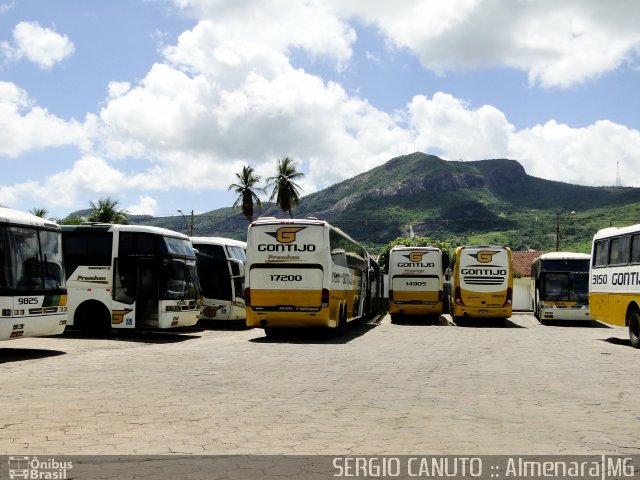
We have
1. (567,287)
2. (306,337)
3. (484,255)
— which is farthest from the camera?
(567,287)

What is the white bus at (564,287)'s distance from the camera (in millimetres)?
31844

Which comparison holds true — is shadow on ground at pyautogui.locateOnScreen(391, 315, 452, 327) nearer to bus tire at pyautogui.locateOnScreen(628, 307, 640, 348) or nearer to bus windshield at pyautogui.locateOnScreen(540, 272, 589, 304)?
bus windshield at pyautogui.locateOnScreen(540, 272, 589, 304)

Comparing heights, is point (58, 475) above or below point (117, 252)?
below

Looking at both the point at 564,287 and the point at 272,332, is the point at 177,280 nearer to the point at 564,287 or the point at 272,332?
the point at 272,332

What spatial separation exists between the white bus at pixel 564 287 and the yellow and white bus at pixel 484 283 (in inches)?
152

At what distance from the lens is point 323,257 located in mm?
19422

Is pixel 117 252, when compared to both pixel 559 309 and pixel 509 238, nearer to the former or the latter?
pixel 559 309

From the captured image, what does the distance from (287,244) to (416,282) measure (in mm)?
13462

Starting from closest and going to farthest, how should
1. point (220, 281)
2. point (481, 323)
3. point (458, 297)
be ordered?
point (220, 281) → point (458, 297) → point (481, 323)

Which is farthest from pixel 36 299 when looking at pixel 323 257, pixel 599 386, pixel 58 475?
pixel 599 386

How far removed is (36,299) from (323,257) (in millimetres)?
8041

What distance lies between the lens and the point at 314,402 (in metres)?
8.49

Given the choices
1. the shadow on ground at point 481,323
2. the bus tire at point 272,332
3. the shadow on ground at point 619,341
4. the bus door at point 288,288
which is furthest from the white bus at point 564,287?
the bus door at point 288,288

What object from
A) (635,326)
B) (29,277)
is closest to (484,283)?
(635,326)
